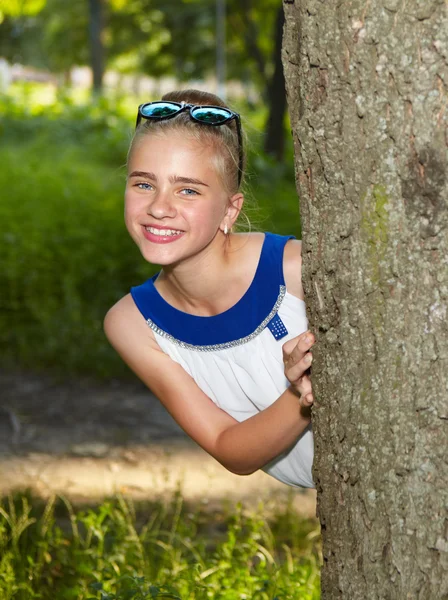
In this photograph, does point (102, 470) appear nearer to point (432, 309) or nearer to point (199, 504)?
point (199, 504)

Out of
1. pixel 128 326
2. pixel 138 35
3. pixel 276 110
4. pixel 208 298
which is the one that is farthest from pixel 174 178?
pixel 138 35

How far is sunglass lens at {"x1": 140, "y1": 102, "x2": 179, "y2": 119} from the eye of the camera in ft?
8.27

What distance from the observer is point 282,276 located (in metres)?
2.63

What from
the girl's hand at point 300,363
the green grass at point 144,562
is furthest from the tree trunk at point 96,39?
the girl's hand at point 300,363

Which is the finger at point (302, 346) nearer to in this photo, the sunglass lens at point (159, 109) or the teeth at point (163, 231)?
the teeth at point (163, 231)

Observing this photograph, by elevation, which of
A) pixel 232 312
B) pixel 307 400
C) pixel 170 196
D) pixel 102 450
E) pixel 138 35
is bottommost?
pixel 102 450

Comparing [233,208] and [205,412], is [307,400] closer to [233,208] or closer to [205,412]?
[205,412]

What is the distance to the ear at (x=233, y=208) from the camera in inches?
103

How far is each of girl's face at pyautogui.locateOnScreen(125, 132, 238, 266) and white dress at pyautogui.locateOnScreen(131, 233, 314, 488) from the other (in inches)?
10.4

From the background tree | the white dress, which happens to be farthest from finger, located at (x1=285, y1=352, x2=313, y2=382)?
the background tree

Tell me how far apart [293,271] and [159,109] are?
60 cm

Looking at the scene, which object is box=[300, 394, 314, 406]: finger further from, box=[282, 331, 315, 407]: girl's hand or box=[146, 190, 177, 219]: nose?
box=[146, 190, 177, 219]: nose

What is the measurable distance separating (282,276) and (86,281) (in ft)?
16.7

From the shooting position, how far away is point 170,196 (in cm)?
242
